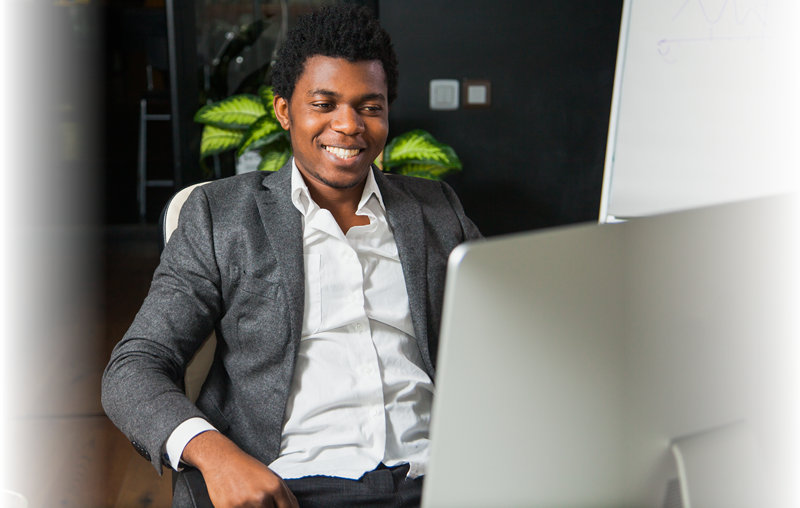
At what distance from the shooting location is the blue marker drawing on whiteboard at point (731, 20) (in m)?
1.86

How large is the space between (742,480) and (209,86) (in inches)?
139

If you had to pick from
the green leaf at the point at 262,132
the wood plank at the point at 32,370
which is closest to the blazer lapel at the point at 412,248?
the green leaf at the point at 262,132

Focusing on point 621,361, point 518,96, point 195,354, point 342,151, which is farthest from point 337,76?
point 518,96

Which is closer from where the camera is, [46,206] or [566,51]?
[566,51]

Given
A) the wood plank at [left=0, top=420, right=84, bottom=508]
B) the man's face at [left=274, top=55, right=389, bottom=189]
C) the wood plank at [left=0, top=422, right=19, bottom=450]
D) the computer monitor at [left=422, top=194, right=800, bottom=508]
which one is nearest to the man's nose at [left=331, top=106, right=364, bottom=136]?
the man's face at [left=274, top=55, right=389, bottom=189]

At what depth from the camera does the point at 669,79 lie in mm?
1985

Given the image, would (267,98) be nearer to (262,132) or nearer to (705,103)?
(262,132)

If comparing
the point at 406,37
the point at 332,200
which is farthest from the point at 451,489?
the point at 406,37

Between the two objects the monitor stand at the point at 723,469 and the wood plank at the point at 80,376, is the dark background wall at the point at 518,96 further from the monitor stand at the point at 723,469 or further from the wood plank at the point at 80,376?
the monitor stand at the point at 723,469

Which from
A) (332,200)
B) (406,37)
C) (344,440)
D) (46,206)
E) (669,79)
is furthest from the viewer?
(46,206)

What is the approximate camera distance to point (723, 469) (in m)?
0.52

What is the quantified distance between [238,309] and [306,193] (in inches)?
10.5

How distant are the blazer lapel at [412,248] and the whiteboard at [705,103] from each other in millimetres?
993

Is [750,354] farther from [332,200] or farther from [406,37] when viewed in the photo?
[406,37]
